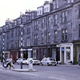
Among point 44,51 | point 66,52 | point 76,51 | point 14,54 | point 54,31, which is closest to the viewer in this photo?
point 76,51

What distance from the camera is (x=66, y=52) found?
129 ft

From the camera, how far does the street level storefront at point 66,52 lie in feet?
124

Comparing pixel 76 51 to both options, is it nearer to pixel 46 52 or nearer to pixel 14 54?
pixel 46 52

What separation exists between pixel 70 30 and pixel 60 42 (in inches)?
153

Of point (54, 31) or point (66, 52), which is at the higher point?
point (54, 31)

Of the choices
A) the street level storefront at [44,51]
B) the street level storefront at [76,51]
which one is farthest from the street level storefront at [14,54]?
the street level storefront at [76,51]

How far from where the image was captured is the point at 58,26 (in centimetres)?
4128

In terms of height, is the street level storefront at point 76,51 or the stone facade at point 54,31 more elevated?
the stone facade at point 54,31

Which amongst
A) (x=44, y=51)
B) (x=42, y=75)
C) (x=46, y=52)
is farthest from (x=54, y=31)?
(x=42, y=75)

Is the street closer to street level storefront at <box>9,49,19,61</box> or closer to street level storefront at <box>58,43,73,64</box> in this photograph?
street level storefront at <box>58,43,73,64</box>

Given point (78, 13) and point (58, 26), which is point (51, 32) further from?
point (78, 13)

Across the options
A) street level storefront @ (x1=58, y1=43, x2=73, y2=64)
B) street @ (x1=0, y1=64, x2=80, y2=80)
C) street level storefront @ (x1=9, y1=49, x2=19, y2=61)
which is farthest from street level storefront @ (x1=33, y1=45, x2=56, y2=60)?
street @ (x1=0, y1=64, x2=80, y2=80)

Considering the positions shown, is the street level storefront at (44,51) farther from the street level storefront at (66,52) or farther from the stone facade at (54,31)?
the street level storefront at (66,52)

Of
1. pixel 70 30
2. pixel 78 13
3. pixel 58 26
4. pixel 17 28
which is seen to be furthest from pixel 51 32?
pixel 17 28
